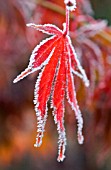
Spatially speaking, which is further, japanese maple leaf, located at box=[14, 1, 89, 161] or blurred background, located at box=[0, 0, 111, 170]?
blurred background, located at box=[0, 0, 111, 170]

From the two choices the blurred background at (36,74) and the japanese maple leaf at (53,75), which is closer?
the japanese maple leaf at (53,75)

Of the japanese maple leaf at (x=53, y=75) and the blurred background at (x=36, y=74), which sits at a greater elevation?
the blurred background at (x=36, y=74)

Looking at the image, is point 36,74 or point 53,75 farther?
point 36,74

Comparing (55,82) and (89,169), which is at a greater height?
(89,169)

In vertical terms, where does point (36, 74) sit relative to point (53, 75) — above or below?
above

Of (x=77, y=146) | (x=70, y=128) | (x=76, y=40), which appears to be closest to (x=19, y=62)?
(x=76, y=40)

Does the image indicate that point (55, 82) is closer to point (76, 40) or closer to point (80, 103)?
point (76, 40)

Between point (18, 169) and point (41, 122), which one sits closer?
point (41, 122)

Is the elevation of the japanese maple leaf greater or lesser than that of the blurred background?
lesser
